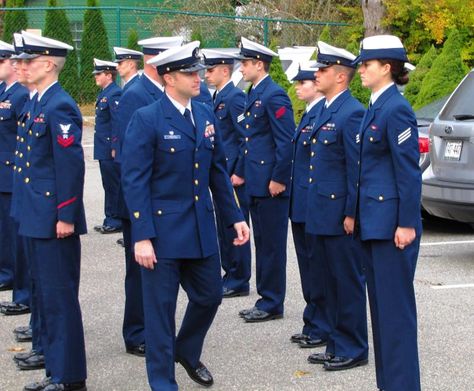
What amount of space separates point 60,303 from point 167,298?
0.71m

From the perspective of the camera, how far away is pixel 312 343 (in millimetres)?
7082

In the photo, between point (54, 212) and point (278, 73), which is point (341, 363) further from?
point (278, 73)

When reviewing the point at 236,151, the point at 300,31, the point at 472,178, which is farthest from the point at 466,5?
the point at 236,151

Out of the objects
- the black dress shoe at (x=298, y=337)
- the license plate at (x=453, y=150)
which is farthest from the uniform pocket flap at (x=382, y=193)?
the license plate at (x=453, y=150)

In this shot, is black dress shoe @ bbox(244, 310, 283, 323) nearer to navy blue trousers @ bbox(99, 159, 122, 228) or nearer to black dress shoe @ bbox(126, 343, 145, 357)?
black dress shoe @ bbox(126, 343, 145, 357)

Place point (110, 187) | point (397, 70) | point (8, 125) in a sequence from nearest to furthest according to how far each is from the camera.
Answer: point (397, 70), point (8, 125), point (110, 187)

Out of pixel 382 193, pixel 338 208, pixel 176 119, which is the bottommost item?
pixel 338 208

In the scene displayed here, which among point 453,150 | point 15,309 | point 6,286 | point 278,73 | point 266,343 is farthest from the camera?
point 278,73

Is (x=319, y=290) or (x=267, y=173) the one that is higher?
(x=267, y=173)

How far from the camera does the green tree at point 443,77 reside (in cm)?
1520

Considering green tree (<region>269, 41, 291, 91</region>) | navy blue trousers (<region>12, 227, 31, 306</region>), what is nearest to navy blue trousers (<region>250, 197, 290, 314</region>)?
navy blue trousers (<region>12, 227, 31, 306</region>)

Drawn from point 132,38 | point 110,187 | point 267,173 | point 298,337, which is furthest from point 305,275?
point 132,38

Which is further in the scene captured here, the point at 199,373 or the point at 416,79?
the point at 416,79

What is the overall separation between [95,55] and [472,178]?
15904 mm
